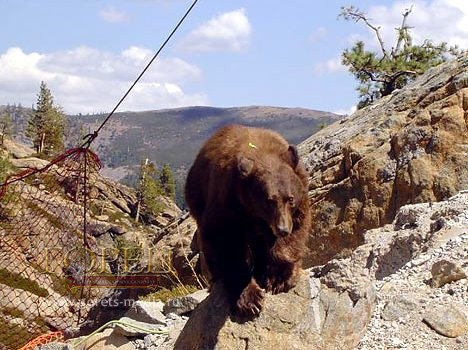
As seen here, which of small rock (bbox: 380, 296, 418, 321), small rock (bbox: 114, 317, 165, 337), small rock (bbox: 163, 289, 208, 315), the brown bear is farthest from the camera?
small rock (bbox: 163, 289, 208, 315)

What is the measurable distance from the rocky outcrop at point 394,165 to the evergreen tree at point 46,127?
74713mm

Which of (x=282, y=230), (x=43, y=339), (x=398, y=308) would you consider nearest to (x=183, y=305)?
(x=43, y=339)

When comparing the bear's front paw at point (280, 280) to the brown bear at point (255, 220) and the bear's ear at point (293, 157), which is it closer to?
the brown bear at point (255, 220)

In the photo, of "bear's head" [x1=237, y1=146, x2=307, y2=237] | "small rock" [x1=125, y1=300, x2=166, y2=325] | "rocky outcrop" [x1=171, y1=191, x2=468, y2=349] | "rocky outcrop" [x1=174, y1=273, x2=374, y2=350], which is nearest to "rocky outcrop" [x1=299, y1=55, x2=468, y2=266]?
"small rock" [x1=125, y1=300, x2=166, y2=325]

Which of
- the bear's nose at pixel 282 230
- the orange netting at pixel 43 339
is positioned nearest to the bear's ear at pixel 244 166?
the bear's nose at pixel 282 230

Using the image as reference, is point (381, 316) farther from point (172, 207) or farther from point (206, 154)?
point (172, 207)

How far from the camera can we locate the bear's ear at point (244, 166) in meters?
6.77

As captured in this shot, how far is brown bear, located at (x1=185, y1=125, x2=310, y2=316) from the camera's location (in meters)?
6.72

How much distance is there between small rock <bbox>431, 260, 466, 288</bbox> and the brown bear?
63.7 inches

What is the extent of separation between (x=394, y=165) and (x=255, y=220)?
6038 mm

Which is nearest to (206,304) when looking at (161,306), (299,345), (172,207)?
(299,345)

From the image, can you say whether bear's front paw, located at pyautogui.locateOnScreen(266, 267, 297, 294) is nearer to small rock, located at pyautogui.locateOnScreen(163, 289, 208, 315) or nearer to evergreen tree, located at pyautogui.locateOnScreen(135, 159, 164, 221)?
small rock, located at pyautogui.locateOnScreen(163, 289, 208, 315)

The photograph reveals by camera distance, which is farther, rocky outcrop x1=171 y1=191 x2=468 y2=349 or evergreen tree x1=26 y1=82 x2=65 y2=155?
evergreen tree x1=26 y1=82 x2=65 y2=155

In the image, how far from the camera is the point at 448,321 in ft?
22.8
